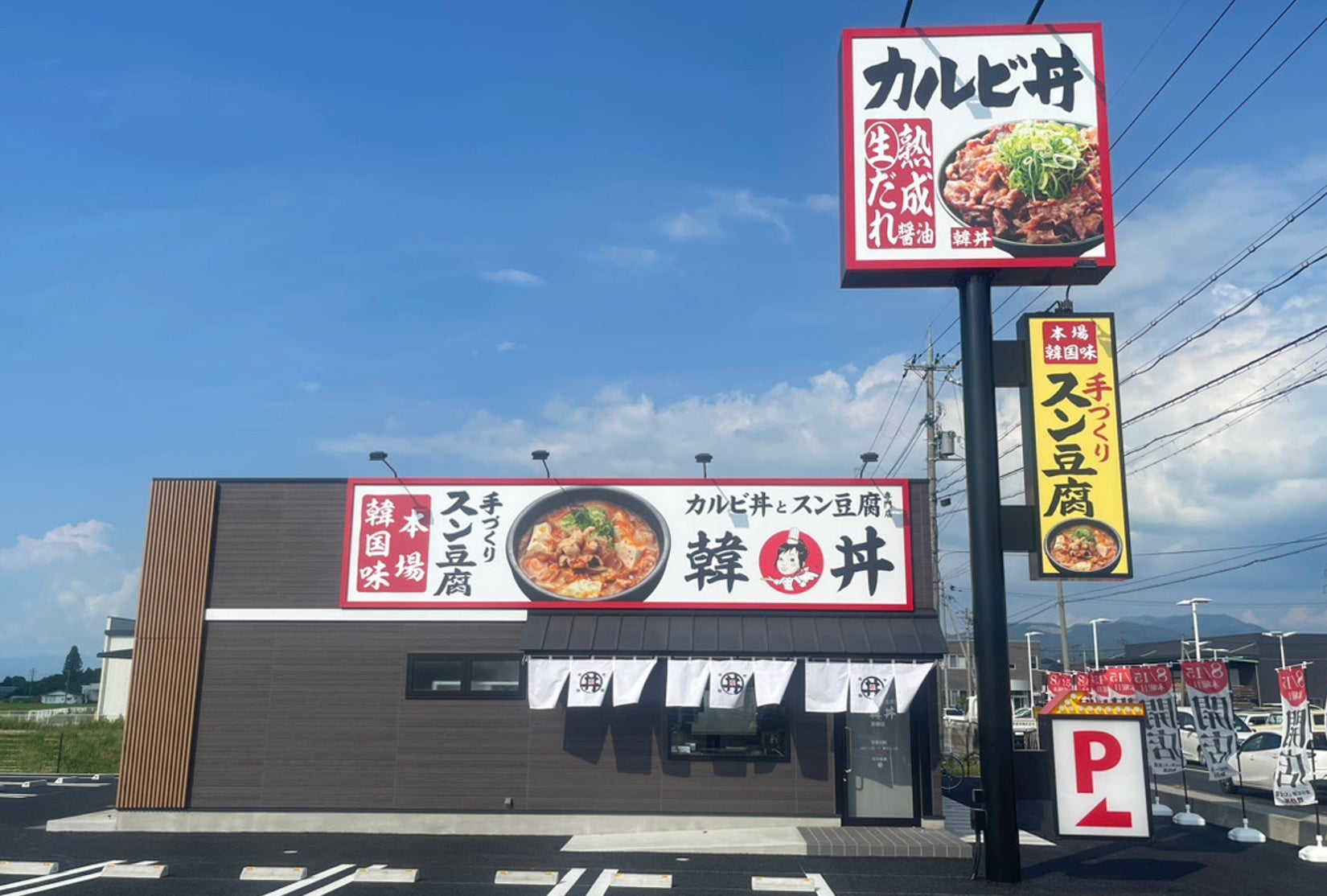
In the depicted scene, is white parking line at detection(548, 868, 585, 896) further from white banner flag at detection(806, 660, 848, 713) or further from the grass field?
the grass field

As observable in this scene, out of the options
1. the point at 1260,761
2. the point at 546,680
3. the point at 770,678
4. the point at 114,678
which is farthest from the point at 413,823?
the point at 114,678

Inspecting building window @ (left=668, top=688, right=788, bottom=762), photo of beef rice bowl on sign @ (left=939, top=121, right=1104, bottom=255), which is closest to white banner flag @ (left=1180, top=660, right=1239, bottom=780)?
building window @ (left=668, top=688, right=788, bottom=762)

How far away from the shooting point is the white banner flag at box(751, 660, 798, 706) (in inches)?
587

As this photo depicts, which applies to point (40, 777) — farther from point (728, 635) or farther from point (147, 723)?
point (728, 635)

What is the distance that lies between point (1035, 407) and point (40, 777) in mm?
24075

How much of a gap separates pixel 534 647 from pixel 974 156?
9132 millimetres

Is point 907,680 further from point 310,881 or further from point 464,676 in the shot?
point 310,881

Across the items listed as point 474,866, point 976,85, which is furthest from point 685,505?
point 976,85

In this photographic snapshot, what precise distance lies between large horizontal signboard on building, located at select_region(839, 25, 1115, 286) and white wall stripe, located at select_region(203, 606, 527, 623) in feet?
24.1

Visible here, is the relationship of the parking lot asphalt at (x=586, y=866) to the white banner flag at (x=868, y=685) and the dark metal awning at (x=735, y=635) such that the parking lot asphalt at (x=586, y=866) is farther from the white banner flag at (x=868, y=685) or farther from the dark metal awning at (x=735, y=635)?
the dark metal awning at (x=735, y=635)

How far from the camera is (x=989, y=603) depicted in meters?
12.3

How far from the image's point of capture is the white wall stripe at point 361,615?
53.1 feet

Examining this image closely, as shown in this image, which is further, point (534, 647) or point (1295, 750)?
point (534, 647)

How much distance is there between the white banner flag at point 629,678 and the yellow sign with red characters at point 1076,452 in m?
5.63
